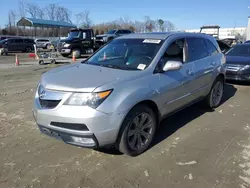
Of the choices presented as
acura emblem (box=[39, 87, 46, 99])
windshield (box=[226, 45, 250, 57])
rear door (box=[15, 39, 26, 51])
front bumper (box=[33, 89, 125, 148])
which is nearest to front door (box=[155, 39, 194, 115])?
front bumper (box=[33, 89, 125, 148])

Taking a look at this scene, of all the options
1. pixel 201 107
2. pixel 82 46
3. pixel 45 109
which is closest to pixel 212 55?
pixel 201 107

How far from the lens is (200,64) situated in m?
4.91

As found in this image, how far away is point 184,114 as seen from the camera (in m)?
5.50

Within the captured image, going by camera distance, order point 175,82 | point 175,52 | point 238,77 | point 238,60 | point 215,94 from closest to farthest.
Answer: point 175,82 < point 175,52 < point 215,94 < point 238,77 < point 238,60

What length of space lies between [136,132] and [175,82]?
112cm

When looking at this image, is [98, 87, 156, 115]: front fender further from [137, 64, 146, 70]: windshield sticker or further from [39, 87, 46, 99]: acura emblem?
[39, 87, 46, 99]: acura emblem

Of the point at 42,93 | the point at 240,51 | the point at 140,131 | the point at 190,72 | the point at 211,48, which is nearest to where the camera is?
the point at 42,93

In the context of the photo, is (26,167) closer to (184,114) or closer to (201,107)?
(184,114)

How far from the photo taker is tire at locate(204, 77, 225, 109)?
5.62 meters

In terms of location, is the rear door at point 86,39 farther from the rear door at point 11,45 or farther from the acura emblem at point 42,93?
the acura emblem at point 42,93

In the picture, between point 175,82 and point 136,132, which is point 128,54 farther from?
point 136,132

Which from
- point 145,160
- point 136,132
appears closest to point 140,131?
point 136,132

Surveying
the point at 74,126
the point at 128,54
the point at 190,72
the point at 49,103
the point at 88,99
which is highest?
the point at 128,54

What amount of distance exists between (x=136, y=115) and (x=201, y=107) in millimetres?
3077
